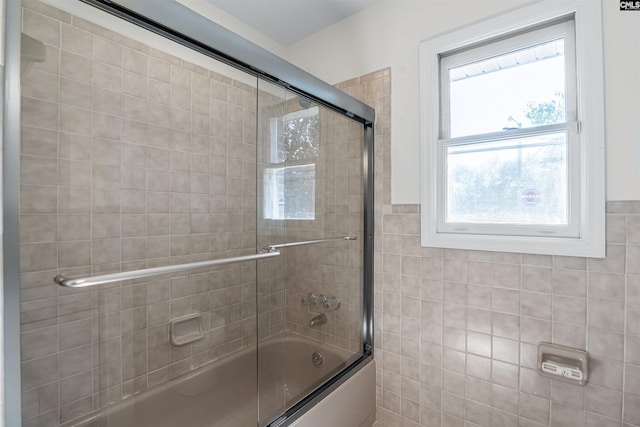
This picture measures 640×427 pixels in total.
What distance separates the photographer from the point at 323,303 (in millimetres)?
1661

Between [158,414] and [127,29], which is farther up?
[127,29]

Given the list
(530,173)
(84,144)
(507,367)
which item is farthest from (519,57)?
(84,144)

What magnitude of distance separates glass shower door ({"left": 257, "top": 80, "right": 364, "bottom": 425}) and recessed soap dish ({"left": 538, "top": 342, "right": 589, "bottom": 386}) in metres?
0.88

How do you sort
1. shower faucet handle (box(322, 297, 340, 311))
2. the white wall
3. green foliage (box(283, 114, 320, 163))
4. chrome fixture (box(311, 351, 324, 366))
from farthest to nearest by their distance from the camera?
1. shower faucet handle (box(322, 297, 340, 311))
2. chrome fixture (box(311, 351, 324, 366))
3. green foliage (box(283, 114, 320, 163))
4. the white wall

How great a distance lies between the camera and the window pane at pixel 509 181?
128 centimetres

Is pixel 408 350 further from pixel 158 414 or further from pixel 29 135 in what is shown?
pixel 29 135

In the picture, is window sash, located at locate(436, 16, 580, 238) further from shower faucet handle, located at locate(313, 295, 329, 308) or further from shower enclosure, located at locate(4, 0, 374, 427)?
shower faucet handle, located at locate(313, 295, 329, 308)

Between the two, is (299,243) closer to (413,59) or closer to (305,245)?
(305,245)

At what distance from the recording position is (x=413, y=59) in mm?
1628

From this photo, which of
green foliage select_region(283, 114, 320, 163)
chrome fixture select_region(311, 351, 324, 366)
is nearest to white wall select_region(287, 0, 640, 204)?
green foliage select_region(283, 114, 320, 163)

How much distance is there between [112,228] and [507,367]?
181cm

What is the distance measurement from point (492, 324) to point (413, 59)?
1468mm

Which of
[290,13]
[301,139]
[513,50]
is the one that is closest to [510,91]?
[513,50]

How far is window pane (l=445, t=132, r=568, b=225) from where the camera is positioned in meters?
1.28
